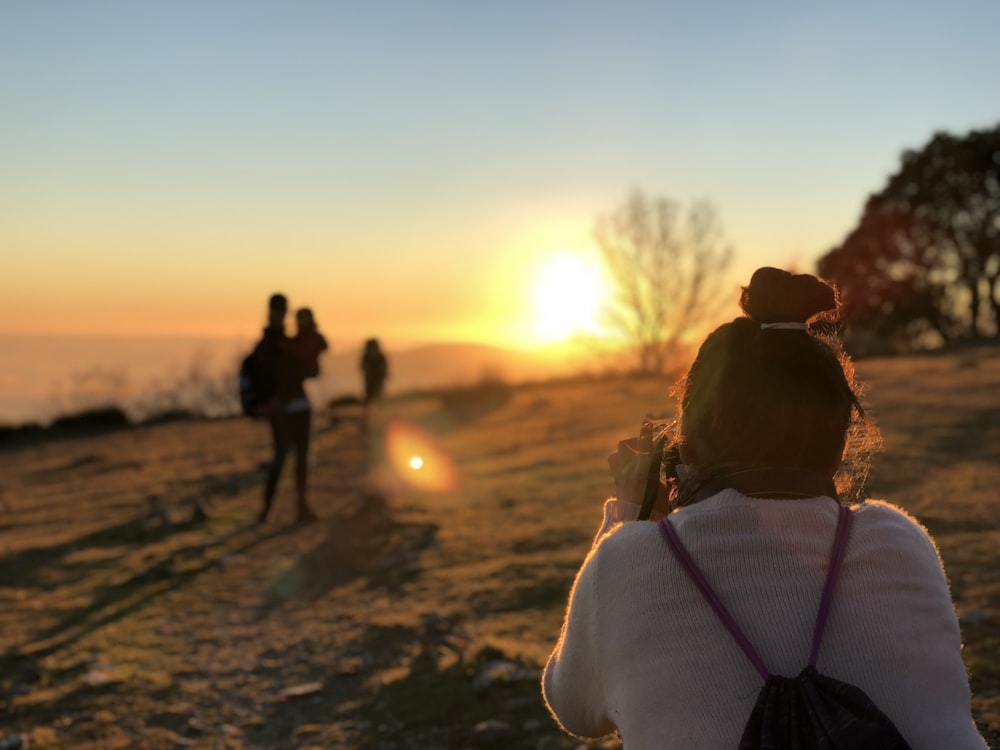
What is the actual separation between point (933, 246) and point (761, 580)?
122 ft

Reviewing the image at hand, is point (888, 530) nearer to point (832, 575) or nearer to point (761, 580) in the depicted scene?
point (832, 575)

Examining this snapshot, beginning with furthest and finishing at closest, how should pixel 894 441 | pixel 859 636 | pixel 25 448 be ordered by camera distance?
pixel 25 448 → pixel 894 441 → pixel 859 636

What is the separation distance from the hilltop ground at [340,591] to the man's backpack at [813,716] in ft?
8.38

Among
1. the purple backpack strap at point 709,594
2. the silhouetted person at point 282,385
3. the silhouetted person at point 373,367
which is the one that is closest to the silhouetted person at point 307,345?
the silhouetted person at point 282,385

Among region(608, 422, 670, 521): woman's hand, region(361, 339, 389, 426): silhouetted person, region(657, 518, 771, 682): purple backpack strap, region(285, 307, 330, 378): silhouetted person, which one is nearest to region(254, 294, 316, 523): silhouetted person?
region(285, 307, 330, 378): silhouetted person

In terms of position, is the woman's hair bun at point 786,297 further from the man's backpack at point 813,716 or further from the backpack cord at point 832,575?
the man's backpack at point 813,716

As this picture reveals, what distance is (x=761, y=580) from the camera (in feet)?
5.15

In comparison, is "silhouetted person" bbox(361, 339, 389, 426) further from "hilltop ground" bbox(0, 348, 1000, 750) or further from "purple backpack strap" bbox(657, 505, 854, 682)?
"purple backpack strap" bbox(657, 505, 854, 682)

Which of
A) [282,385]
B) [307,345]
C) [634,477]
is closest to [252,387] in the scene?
[282,385]

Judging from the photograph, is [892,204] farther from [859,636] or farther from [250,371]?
[859,636]

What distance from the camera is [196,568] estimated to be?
802cm

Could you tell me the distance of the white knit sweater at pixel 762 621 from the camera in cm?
152

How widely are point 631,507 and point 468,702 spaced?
274cm

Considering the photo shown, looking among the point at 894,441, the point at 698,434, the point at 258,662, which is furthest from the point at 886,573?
the point at 894,441
